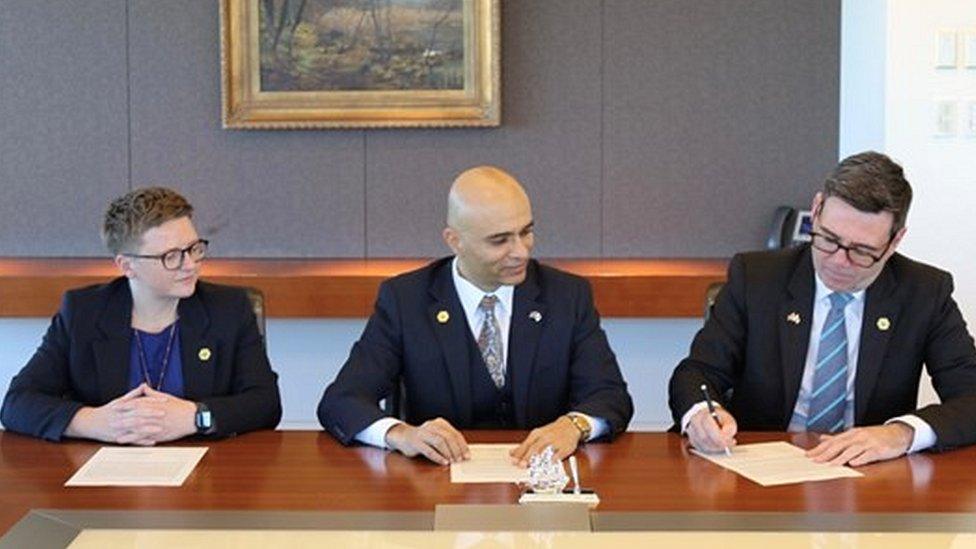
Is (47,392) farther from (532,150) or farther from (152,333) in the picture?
(532,150)

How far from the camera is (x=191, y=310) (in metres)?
3.29

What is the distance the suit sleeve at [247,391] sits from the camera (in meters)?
→ 2.95

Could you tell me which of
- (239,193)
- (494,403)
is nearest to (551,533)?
(494,403)

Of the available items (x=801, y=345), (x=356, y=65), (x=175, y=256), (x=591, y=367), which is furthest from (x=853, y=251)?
(x=356, y=65)

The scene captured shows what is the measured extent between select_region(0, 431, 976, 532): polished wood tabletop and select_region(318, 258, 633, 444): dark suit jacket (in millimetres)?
338

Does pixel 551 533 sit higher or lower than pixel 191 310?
lower

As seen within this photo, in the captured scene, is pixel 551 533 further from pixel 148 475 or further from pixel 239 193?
pixel 239 193

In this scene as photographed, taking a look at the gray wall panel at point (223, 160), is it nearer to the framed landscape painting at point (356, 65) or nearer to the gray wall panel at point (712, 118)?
the framed landscape painting at point (356, 65)

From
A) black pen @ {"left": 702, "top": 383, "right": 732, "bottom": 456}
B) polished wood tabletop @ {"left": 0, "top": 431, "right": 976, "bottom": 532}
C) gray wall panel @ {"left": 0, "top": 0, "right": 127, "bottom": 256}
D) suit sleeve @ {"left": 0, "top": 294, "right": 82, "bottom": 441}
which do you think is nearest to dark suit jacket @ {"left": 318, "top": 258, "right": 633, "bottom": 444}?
black pen @ {"left": 702, "top": 383, "right": 732, "bottom": 456}

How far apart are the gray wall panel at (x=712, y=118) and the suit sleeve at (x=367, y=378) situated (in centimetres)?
259

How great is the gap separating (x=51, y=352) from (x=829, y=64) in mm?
3618

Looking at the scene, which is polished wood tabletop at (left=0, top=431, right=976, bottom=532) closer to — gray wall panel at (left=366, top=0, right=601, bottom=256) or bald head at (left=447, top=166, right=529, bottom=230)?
bald head at (left=447, top=166, right=529, bottom=230)

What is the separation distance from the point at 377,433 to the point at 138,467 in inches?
19.7

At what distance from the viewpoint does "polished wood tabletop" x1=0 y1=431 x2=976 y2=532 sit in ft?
7.75
